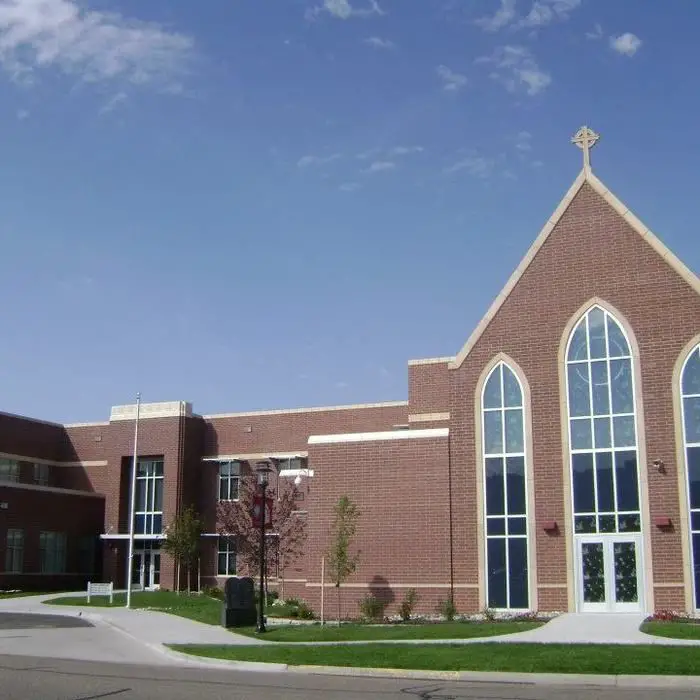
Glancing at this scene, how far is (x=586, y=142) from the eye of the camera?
113 ft

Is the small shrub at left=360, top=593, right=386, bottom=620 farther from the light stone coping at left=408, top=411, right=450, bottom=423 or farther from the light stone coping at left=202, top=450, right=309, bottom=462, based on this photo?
the light stone coping at left=202, top=450, right=309, bottom=462

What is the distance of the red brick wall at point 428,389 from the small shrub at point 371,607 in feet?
23.5

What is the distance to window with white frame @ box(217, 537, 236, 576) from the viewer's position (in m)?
53.0

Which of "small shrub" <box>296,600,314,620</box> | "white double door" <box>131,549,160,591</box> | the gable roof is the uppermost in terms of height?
the gable roof

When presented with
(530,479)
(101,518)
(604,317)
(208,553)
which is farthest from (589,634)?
(101,518)

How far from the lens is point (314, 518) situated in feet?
116

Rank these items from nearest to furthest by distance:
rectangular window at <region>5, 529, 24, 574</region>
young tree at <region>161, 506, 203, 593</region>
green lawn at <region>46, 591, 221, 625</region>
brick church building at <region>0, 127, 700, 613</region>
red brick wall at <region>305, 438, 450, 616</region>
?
brick church building at <region>0, 127, 700, 613</region> < red brick wall at <region>305, 438, 450, 616</region> < green lawn at <region>46, 591, 221, 625</region> < rectangular window at <region>5, 529, 24, 574</region> < young tree at <region>161, 506, 203, 593</region>

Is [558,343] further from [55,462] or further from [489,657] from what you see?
[55,462]

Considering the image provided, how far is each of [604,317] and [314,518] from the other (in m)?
12.3

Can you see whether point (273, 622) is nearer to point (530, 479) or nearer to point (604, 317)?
point (530, 479)

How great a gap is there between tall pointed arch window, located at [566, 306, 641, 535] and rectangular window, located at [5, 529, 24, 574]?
30729 millimetres

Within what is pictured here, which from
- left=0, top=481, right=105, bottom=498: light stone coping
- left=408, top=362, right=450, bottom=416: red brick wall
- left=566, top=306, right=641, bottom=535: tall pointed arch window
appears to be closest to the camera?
left=566, top=306, right=641, bottom=535: tall pointed arch window

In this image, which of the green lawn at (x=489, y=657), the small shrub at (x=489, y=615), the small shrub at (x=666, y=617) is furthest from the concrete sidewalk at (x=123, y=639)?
the small shrub at (x=666, y=617)

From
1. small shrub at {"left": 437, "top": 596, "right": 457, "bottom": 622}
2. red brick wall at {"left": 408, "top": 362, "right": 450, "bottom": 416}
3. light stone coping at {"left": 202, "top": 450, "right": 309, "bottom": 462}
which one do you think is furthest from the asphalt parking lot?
light stone coping at {"left": 202, "top": 450, "right": 309, "bottom": 462}
